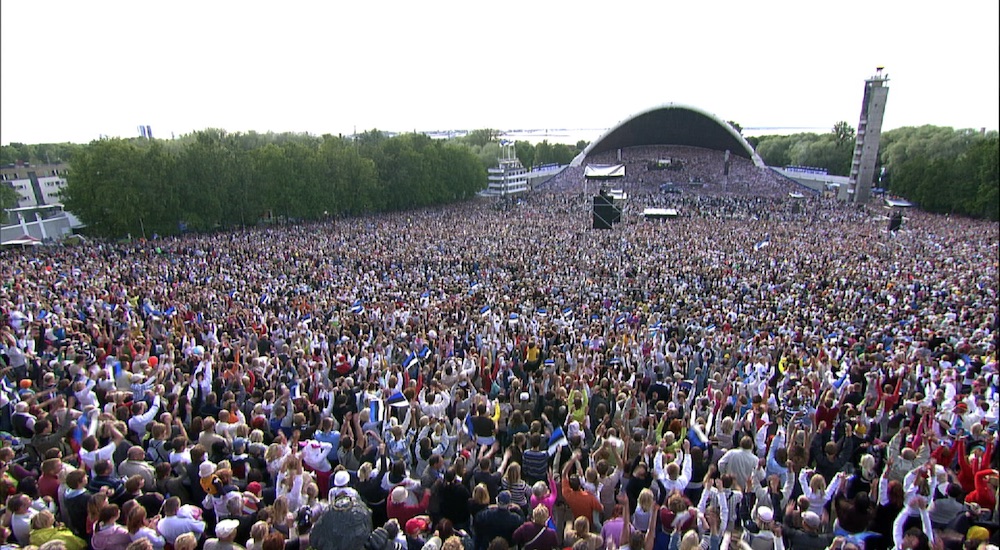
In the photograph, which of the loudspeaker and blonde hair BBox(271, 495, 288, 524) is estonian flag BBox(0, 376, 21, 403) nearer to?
blonde hair BBox(271, 495, 288, 524)

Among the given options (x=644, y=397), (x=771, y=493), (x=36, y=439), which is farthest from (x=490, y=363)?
(x=36, y=439)

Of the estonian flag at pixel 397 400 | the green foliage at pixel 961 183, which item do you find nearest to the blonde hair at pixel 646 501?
the estonian flag at pixel 397 400

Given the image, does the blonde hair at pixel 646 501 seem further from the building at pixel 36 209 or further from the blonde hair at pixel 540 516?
the building at pixel 36 209

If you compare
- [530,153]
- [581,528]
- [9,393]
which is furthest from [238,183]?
[530,153]

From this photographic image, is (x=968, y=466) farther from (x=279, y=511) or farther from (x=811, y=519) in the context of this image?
(x=279, y=511)

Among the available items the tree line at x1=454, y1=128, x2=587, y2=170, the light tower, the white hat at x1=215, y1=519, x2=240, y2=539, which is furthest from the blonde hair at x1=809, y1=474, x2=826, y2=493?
the tree line at x1=454, y1=128, x2=587, y2=170
